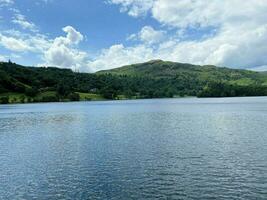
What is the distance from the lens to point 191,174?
3500cm

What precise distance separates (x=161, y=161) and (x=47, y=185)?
14.9 metres

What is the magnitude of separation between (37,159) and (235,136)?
116 feet

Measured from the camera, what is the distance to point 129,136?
2579 inches

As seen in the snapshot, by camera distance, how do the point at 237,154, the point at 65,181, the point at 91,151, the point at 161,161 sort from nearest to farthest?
1. the point at 65,181
2. the point at 161,161
3. the point at 237,154
4. the point at 91,151

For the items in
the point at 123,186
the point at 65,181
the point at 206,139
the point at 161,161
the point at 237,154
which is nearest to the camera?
the point at 123,186

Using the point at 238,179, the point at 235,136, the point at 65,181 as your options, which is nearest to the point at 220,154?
the point at 238,179

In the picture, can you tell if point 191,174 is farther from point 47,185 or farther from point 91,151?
point 91,151

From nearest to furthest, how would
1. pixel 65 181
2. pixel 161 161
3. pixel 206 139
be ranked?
pixel 65 181 → pixel 161 161 → pixel 206 139

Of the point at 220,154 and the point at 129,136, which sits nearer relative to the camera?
the point at 220,154

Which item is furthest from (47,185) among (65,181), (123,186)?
(123,186)

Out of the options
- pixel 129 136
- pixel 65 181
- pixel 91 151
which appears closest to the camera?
pixel 65 181

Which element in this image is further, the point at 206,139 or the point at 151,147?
the point at 206,139

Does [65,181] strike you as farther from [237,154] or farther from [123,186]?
[237,154]

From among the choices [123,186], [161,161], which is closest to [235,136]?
[161,161]
